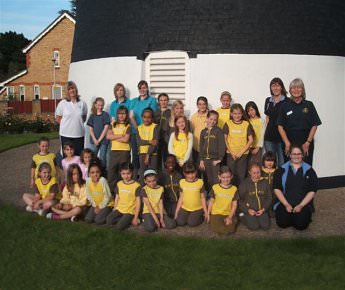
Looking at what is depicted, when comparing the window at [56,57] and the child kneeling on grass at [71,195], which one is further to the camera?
the window at [56,57]

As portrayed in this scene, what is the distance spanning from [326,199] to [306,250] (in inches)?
129

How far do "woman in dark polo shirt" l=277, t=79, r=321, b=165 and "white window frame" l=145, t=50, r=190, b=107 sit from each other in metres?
2.48

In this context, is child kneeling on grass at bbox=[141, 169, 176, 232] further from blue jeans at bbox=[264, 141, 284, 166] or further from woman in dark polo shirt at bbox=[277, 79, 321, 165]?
blue jeans at bbox=[264, 141, 284, 166]

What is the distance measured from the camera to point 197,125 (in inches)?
355

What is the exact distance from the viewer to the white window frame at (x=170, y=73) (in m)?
10.1

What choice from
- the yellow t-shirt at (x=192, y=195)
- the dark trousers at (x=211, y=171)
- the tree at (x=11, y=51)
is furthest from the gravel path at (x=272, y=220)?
the tree at (x=11, y=51)

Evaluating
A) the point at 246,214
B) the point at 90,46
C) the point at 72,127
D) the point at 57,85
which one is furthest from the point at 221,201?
the point at 57,85

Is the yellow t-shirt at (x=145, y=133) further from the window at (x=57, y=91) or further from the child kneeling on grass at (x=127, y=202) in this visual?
the window at (x=57, y=91)

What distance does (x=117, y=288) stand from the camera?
527 centimetres

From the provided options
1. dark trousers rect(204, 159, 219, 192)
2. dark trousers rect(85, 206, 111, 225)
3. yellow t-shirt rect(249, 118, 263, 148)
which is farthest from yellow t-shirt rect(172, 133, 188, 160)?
dark trousers rect(85, 206, 111, 225)

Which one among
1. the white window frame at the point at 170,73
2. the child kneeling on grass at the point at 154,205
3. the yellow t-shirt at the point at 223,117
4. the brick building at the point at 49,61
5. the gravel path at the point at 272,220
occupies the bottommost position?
the gravel path at the point at 272,220

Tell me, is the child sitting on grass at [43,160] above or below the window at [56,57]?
below

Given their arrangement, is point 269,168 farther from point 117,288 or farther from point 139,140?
point 117,288

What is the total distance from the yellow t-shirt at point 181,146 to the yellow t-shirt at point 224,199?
1175mm
